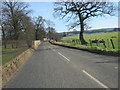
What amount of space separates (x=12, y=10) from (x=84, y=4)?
18.4m

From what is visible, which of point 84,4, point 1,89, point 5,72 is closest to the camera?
point 1,89

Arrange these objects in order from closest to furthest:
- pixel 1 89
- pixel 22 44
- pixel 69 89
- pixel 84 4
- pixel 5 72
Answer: pixel 69 89, pixel 1 89, pixel 5 72, pixel 22 44, pixel 84 4

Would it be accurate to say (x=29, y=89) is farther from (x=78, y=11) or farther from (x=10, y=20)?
(x=10, y=20)

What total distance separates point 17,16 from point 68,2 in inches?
564

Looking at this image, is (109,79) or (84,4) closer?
(109,79)

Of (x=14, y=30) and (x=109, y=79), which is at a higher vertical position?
(x=14, y=30)

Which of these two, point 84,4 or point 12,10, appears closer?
point 84,4

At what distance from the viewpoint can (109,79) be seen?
8.36 meters

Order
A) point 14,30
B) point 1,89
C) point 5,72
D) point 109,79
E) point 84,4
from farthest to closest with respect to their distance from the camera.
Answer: point 14,30, point 84,4, point 5,72, point 109,79, point 1,89

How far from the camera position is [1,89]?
7.52 metres

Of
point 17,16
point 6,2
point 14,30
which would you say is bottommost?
point 14,30

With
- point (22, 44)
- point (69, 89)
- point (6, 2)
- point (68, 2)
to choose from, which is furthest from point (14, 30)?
point (69, 89)

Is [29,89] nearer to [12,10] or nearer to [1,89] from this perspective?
[1,89]

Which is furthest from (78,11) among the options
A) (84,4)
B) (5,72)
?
(5,72)
